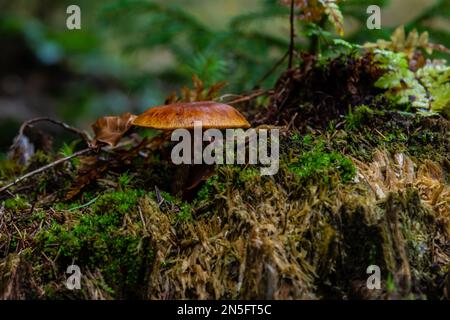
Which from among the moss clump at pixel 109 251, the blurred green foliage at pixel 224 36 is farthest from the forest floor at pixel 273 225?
the blurred green foliage at pixel 224 36

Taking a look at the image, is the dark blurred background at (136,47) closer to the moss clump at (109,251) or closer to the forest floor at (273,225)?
the forest floor at (273,225)

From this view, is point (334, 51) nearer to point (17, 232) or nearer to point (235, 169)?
point (235, 169)

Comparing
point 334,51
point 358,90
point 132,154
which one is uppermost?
point 334,51

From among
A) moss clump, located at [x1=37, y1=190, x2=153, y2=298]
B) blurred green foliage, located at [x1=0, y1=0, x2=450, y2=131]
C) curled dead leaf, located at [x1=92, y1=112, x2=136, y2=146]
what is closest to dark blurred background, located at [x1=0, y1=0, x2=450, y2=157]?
blurred green foliage, located at [x1=0, y1=0, x2=450, y2=131]

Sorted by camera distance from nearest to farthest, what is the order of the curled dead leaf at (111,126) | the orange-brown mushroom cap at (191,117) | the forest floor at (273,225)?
the forest floor at (273,225), the orange-brown mushroom cap at (191,117), the curled dead leaf at (111,126)

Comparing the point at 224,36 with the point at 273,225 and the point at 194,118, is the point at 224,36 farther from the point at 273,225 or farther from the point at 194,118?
the point at 273,225
